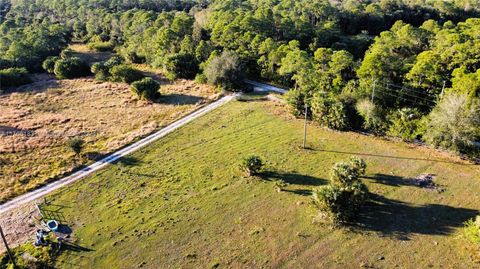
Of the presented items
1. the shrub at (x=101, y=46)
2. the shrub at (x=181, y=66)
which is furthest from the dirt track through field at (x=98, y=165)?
the shrub at (x=101, y=46)

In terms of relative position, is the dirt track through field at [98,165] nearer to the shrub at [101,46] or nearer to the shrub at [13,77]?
the shrub at [13,77]

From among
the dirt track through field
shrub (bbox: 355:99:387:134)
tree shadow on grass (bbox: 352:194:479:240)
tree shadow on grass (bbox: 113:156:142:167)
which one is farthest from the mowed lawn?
shrub (bbox: 355:99:387:134)

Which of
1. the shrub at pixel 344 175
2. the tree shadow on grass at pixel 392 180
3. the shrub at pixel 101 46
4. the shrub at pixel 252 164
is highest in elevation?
the shrub at pixel 101 46

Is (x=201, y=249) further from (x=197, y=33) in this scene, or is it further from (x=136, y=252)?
(x=197, y=33)

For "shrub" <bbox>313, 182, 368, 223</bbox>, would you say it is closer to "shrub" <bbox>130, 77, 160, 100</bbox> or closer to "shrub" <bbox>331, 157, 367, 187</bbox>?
"shrub" <bbox>331, 157, 367, 187</bbox>

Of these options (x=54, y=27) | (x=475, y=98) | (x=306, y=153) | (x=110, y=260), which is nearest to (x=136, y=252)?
(x=110, y=260)
